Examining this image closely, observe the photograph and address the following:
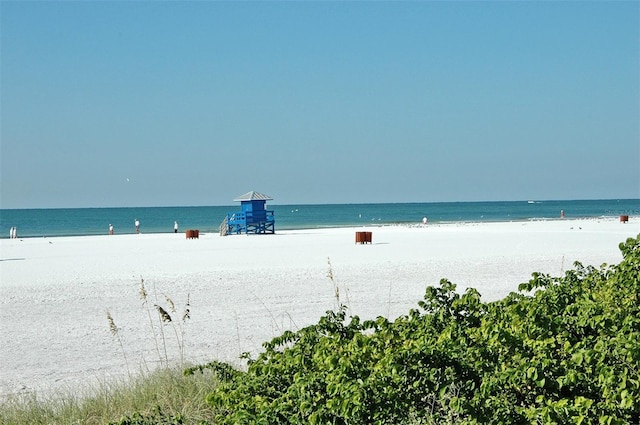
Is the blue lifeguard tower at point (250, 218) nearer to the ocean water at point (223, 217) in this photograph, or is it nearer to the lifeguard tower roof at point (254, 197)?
the lifeguard tower roof at point (254, 197)

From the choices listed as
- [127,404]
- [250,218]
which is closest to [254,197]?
[250,218]

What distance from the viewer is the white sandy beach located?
8.00 meters

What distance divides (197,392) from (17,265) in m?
19.1

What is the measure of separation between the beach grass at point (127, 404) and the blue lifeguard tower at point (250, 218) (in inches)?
1412

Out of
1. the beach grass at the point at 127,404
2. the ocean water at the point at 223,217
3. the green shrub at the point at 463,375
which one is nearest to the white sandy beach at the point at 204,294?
the beach grass at the point at 127,404

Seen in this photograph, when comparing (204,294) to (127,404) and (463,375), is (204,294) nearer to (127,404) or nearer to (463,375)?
(127,404)

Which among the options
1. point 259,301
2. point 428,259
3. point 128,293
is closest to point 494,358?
point 259,301

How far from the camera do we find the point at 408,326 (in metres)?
3.87

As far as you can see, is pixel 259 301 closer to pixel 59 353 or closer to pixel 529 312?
pixel 59 353

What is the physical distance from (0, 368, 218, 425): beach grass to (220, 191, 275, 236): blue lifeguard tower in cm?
3587

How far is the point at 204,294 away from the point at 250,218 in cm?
2827

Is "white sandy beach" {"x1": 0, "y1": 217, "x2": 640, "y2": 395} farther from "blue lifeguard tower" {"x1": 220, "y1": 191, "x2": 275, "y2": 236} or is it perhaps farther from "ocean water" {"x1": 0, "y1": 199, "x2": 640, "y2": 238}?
"ocean water" {"x1": 0, "y1": 199, "x2": 640, "y2": 238}

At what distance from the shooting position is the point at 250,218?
41.4 meters

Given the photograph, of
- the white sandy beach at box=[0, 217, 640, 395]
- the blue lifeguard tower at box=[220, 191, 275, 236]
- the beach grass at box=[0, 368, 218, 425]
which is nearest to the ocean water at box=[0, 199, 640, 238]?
the blue lifeguard tower at box=[220, 191, 275, 236]
